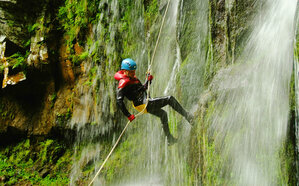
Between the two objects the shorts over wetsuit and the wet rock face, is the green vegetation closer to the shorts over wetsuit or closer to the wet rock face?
the wet rock face

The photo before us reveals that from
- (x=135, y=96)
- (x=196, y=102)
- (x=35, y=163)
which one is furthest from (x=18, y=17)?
(x=196, y=102)


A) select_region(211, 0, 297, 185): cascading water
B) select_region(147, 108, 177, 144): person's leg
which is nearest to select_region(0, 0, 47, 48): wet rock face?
select_region(147, 108, 177, 144): person's leg

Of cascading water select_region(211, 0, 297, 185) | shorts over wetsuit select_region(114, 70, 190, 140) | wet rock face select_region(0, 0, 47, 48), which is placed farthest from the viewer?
wet rock face select_region(0, 0, 47, 48)

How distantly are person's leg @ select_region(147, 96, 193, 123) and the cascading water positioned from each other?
0.63 meters

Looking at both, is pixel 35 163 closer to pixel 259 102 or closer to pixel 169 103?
pixel 169 103

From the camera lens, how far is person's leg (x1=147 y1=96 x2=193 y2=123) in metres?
5.10

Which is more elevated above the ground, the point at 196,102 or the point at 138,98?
the point at 138,98

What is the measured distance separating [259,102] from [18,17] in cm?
1038

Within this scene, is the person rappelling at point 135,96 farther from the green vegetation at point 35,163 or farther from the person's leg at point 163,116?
the green vegetation at point 35,163

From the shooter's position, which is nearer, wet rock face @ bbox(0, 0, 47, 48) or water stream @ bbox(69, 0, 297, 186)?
water stream @ bbox(69, 0, 297, 186)

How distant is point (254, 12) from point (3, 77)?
31.9 feet

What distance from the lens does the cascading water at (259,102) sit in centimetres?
379

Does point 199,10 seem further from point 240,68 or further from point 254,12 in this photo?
point 240,68

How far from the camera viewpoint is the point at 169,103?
5.16m
